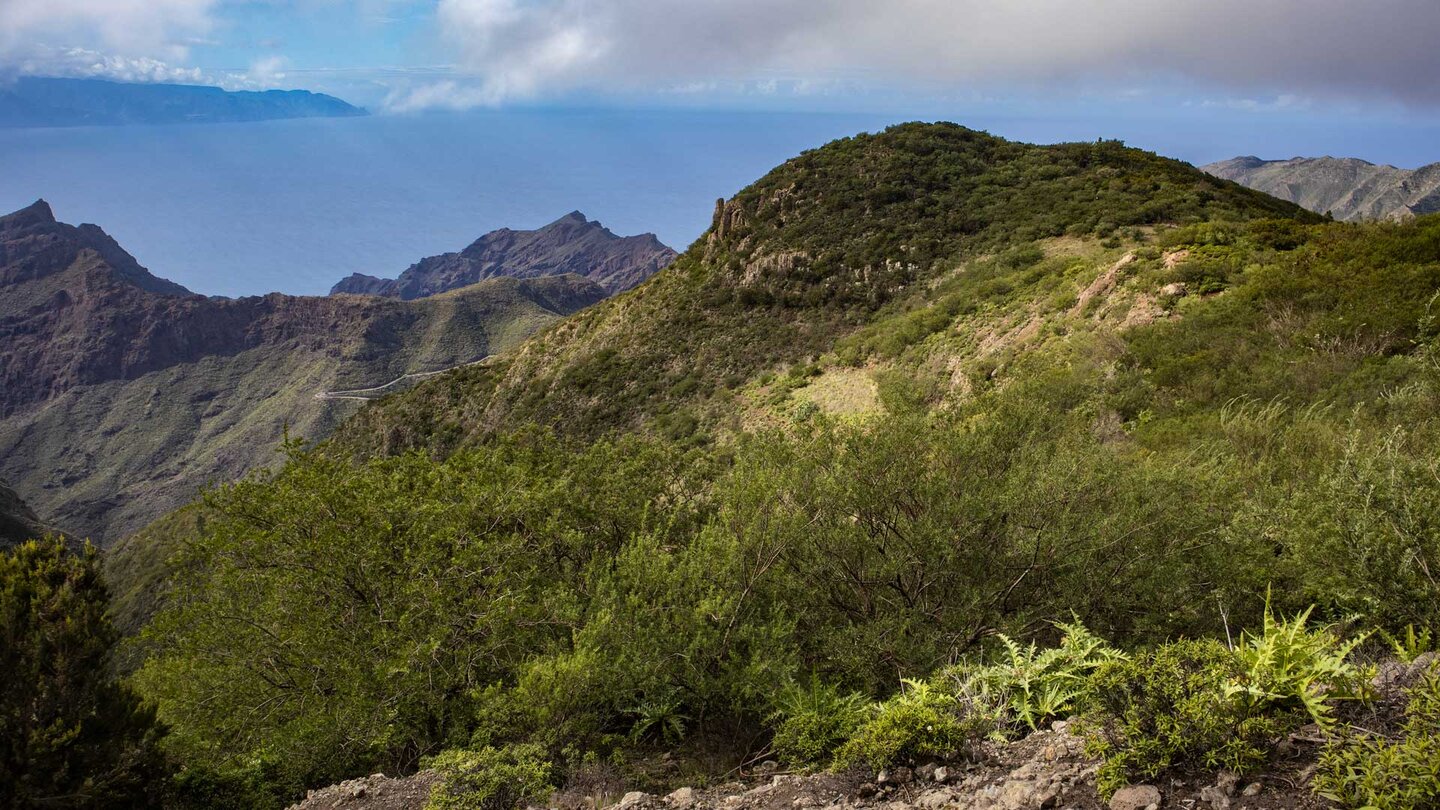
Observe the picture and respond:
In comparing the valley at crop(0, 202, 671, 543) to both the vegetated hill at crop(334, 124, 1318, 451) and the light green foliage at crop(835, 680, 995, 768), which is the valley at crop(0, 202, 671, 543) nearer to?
the vegetated hill at crop(334, 124, 1318, 451)

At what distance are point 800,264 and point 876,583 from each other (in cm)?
3035

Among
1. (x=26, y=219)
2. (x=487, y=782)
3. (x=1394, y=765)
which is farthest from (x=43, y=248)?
(x=1394, y=765)

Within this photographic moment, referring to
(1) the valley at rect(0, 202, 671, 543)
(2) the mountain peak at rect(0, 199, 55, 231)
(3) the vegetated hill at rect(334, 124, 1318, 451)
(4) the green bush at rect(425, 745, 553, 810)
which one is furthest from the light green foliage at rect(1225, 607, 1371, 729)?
(2) the mountain peak at rect(0, 199, 55, 231)

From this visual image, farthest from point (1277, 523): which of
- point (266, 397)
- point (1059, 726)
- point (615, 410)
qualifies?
point (266, 397)

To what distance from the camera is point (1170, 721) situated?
3.44m

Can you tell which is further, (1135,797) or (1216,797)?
(1135,797)

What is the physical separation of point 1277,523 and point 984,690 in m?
4.32

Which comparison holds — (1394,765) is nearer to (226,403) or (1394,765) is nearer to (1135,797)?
(1135,797)

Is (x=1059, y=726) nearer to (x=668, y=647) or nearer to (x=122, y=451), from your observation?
(x=668, y=647)

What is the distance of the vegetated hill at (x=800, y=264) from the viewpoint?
102 ft

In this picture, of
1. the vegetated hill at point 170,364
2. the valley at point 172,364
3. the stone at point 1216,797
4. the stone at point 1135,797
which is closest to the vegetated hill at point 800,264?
the stone at point 1135,797

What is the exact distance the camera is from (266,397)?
431 feet

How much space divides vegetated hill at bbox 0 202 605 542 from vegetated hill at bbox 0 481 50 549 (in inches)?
1224

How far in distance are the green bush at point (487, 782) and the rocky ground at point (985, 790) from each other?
235 millimetres
